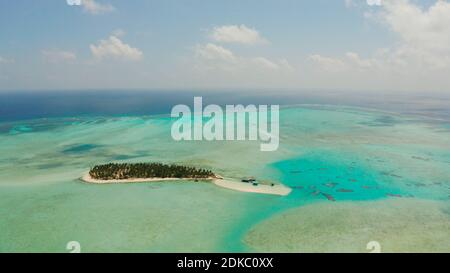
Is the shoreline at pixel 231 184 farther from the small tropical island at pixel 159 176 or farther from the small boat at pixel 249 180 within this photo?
the small boat at pixel 249 180

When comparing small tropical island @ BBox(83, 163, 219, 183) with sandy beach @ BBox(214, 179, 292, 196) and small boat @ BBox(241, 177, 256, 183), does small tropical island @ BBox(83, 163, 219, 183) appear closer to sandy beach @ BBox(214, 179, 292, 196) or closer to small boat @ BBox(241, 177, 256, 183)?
sandy beach @ BBox(214, 179, 292, 196)

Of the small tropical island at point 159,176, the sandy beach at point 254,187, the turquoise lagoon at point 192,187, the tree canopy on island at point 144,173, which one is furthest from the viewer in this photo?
the tree canopy on island at point 144,173

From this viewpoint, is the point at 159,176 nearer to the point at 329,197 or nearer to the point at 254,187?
the point at 254,187

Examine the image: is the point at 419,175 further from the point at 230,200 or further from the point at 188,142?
the point at 188,142

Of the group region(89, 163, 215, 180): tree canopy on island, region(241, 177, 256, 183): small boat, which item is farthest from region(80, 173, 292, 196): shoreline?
region(241, 177, 256, 183): small boat

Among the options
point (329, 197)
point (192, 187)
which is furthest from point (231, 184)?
point (329, 197)

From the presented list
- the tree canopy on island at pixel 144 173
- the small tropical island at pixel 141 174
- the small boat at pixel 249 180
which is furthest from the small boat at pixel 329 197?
the tree canopy on island at pixel 144 173
